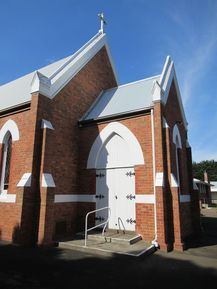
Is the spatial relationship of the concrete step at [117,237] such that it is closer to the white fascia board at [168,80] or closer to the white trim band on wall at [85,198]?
the white trim band on wall at [85,198]

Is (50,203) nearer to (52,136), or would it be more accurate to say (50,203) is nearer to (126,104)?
(52,136)

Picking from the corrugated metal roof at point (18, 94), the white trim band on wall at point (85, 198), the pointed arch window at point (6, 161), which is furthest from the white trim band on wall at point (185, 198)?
the corrugated metal roof at point (18, 94)

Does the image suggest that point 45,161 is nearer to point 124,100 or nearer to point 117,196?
point 117,196

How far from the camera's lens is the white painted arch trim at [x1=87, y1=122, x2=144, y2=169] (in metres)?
9.84

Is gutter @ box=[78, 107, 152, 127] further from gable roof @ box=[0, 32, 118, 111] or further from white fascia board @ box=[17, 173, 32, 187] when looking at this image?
white fascia board @ box=[17, 173, 32, 187]

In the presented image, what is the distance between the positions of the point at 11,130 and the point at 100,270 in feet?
23.5

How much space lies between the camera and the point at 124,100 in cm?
1199

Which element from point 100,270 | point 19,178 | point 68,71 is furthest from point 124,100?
point 100,270

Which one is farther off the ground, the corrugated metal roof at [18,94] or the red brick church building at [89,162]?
the corrugated metal roof at [18,94]

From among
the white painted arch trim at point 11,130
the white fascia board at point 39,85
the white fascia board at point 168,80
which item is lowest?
the white painted arch trim at point 11,130

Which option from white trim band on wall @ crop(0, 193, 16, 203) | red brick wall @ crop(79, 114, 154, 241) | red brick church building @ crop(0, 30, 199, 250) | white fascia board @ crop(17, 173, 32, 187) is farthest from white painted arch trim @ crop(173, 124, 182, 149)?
white trim band on wall @ crop(0, 193, 16, 203)

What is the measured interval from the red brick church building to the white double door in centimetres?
4

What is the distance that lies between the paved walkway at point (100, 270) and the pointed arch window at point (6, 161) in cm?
328

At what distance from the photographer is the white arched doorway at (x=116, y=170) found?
9.80 m
